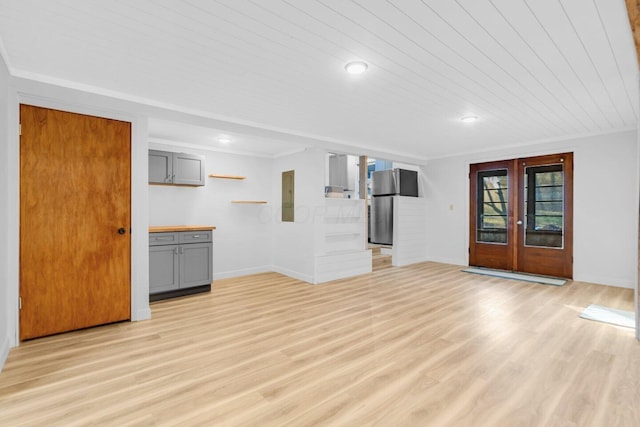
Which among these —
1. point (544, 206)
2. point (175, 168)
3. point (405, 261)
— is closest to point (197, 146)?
point (175, 168)

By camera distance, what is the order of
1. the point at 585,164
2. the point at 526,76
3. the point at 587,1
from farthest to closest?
the point at 585,164 → the point at 526,76 → the point at 587,1

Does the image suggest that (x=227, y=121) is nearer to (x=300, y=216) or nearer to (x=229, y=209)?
(x=229, y=209)

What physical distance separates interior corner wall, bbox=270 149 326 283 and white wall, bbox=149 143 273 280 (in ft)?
0.67

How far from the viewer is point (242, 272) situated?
5.59 metres

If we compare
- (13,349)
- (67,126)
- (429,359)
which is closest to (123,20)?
(67,126)

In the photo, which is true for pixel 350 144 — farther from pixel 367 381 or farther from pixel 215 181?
pixel 367 381

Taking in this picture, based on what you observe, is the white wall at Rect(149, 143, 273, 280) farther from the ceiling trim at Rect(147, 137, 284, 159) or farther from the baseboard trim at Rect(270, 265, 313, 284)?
the baseboard trim at Rect(270, 265, 313, 284)

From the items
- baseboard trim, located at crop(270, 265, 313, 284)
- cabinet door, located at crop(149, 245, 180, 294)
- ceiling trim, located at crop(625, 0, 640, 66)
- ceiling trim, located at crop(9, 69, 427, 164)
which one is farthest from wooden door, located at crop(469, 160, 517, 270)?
cabinet door, located at crop(149, 245, 180, 294)

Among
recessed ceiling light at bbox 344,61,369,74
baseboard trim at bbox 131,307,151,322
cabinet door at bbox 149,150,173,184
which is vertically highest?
recessed ceiling light at bbox 344,61,369,74

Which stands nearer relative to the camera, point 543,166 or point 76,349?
point 76,349

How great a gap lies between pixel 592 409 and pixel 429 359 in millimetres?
973

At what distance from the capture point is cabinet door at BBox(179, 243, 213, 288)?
4.20 meters

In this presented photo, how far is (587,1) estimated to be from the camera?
5.87 feet

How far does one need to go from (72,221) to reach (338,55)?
2.91 meters
